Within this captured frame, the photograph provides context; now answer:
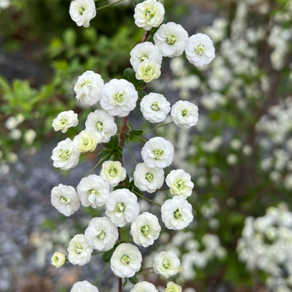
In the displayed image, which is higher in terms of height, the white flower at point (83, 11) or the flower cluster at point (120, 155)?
the white flower at point (83, 11)

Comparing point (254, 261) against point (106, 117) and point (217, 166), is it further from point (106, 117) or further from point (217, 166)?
point (106, 117)

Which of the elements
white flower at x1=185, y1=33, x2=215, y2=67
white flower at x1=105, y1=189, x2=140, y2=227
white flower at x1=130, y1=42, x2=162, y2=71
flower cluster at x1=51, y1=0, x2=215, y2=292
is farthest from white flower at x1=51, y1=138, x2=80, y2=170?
white flower at x1=185, y1=33, x2=215, y2=67

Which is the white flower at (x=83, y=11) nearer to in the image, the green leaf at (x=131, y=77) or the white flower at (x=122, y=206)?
the green leaf at (x=131, y=77)

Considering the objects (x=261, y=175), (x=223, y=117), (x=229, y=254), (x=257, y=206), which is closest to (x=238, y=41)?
(x=223, y=117)

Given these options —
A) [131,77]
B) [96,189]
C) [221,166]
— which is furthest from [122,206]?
[221,166]

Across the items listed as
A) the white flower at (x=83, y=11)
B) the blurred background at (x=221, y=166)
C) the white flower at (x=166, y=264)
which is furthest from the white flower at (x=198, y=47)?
the blurred background at (x=221, y=166)

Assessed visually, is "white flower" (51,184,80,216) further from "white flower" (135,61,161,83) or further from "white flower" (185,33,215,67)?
"white flower" (185,33,215,67)

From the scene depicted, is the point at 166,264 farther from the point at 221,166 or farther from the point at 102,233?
the point at 221,166
